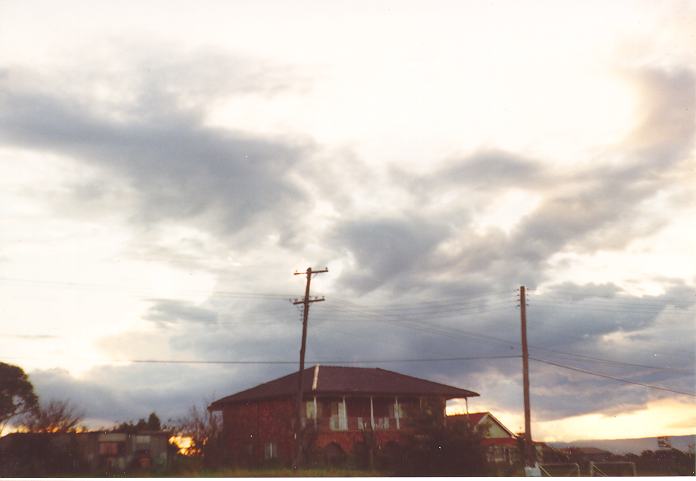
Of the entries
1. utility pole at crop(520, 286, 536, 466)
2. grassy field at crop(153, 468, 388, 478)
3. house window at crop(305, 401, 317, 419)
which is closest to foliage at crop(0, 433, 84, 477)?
grassy field at crop(153, 468, 388, 478)

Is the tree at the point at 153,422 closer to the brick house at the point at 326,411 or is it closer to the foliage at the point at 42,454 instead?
the brick house at the point at 326,411

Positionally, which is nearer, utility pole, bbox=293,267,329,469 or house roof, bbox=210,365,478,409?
utility pole, bbox=293,267,329,469

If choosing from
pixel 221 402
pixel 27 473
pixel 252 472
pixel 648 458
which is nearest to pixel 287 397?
pixel 221 402

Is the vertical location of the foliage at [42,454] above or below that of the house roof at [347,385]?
below

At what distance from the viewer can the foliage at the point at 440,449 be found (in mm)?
29875

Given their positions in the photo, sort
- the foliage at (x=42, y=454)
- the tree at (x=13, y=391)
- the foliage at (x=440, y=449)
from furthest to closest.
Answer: the tree at (x=13, y=391) → the foliage at (x=42, y=454) → the foliage at (x=440, y=449)

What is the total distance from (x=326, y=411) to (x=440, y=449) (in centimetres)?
1587

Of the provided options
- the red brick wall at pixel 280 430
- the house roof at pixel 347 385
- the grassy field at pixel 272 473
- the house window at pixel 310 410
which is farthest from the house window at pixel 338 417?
the grassy field at pixel 272 473

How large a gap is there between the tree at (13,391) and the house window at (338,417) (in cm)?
1827

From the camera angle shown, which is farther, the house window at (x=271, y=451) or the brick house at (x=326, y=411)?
the house window at (x=271, y=451)

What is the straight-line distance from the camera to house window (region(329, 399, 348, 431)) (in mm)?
44875

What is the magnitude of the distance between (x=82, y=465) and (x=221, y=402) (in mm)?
16167

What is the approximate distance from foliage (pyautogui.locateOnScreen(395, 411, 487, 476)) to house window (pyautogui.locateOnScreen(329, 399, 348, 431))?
13887 millimetres

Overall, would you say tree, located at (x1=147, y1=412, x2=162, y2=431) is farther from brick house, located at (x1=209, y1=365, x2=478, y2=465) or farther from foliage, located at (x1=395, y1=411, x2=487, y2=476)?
foliage, located at (x1=395, y1=411, x2=487, y2=476)
